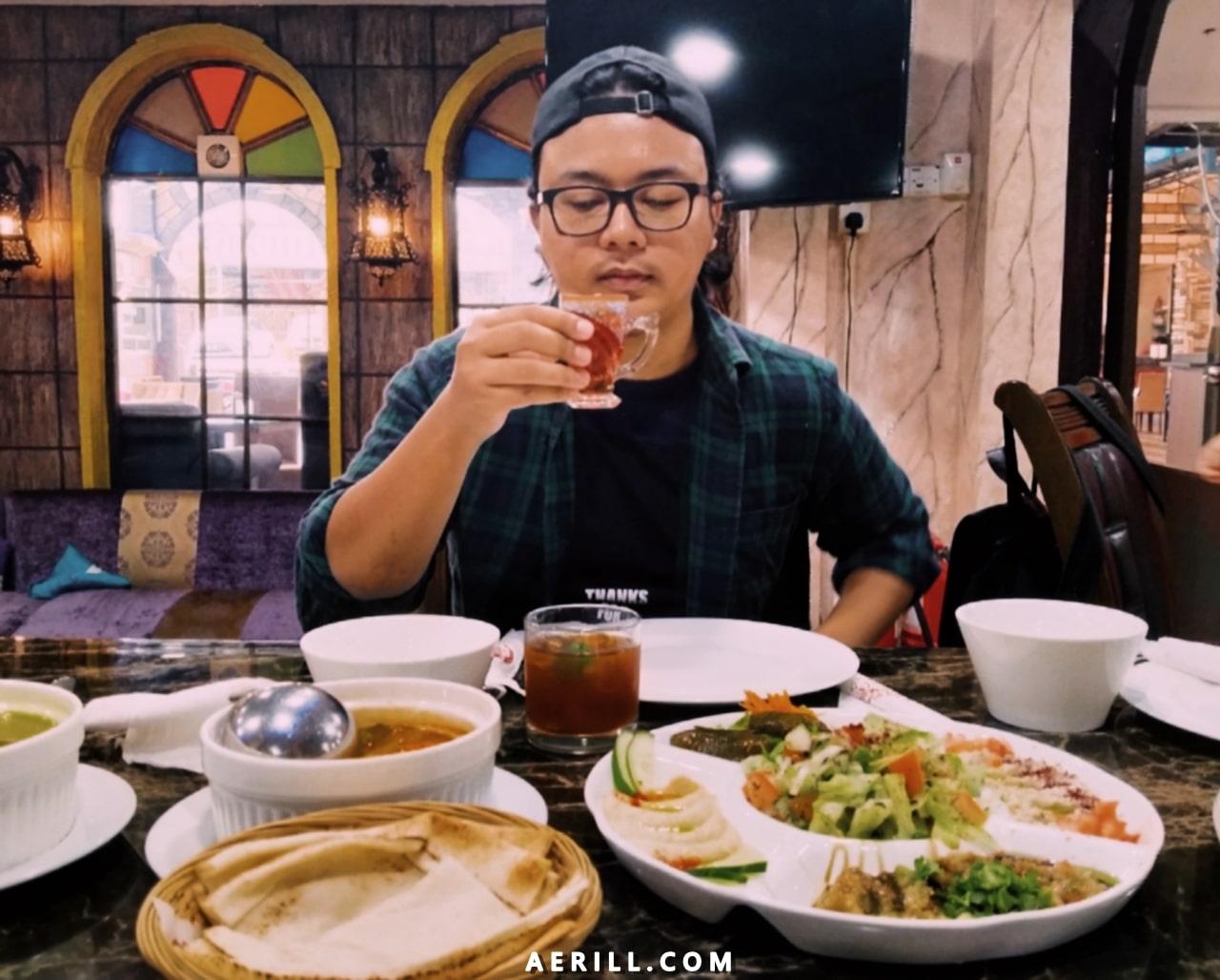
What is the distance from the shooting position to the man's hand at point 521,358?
49.8 inches

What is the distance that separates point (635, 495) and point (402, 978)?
144cm

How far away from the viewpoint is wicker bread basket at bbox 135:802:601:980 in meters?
0.53

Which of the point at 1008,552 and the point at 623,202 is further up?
the point at 623,202

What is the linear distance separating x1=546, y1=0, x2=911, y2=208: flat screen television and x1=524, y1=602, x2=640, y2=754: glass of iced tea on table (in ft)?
8.93

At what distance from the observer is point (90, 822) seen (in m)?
0.83

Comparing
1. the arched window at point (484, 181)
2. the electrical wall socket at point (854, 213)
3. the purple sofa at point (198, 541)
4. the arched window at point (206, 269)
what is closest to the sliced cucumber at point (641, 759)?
the electrical wall socket at point (854, 213)

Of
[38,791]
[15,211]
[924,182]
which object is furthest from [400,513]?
[15,211]

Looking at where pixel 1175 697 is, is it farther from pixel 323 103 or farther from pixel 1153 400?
pixel 1153 400

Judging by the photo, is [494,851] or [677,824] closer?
[494,851]

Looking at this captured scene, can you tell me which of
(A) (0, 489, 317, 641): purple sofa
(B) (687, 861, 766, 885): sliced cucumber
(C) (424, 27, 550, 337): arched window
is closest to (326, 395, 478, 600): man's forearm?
(B) (687, 861, 766, 885): sliced cucumber

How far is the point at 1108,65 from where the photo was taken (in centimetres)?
367

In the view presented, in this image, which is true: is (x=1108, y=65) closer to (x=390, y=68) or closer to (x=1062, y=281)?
(x=1062, y=281)

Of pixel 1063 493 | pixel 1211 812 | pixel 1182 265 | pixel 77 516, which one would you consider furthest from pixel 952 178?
pixel 1182 265

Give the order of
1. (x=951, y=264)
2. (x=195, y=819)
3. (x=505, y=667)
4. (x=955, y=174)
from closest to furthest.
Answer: (x=195, y=819)
(x=505, y=667)
(x=955, y=174)
(x=951, y=264)
